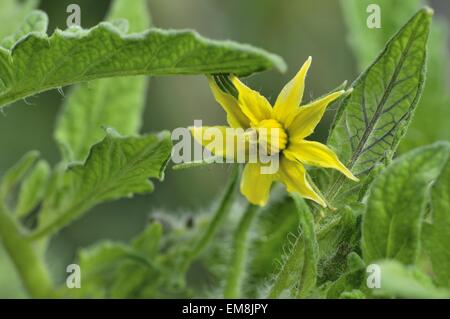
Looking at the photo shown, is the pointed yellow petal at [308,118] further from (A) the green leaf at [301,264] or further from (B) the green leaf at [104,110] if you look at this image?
(B) the green leaf at [104,110]

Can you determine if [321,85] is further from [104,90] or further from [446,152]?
[446,152]

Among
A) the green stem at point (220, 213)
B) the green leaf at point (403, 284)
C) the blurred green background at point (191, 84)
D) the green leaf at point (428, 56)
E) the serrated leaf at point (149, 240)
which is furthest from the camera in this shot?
the blurred green background at point (191, 84)

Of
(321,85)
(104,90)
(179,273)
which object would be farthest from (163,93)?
(179,273)

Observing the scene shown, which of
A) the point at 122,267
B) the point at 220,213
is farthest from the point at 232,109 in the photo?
the point at 122,267

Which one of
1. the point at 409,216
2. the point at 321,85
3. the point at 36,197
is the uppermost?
the point at 321,85

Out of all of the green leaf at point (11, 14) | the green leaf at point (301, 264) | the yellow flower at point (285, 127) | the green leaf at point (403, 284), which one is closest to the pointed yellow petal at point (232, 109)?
the yellow flower at point (285, 127)

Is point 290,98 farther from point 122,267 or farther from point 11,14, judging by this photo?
point 11,14
